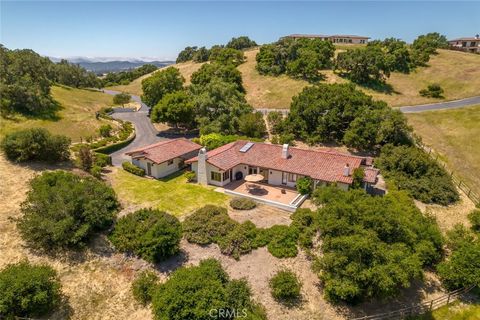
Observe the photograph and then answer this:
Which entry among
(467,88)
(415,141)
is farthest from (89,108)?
(467,88)

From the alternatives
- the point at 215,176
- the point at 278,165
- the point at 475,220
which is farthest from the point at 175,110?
the point at 475,220

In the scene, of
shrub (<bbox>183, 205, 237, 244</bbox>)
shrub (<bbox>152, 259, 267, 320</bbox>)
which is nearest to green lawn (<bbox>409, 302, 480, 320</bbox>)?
shrub (<bbox>152, 259, 267, 320</bbox>)

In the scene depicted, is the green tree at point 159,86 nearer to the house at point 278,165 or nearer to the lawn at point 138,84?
the house at point 278,165

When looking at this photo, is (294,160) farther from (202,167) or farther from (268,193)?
(202,167)

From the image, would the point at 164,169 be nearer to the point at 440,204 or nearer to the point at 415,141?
the point at 440,204

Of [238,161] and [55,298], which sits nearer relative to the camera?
[55,298]

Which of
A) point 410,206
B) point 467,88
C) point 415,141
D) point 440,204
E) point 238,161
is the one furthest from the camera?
point 467,88

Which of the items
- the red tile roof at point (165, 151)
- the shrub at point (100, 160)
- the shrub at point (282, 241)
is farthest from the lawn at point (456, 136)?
the shrub at point (100, 160)
